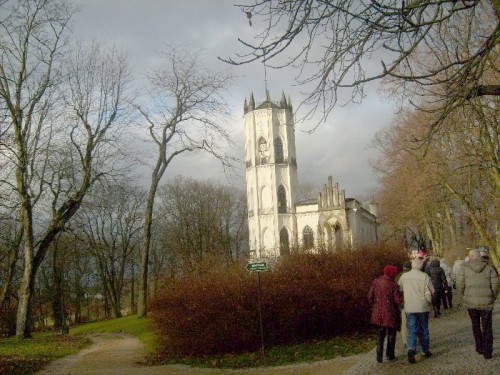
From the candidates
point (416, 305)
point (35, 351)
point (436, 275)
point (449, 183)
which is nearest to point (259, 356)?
point (416, 305)

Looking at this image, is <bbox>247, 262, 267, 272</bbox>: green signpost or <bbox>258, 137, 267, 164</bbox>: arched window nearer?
<bbox>247, 262, 267, 272</bbox>: green signpost

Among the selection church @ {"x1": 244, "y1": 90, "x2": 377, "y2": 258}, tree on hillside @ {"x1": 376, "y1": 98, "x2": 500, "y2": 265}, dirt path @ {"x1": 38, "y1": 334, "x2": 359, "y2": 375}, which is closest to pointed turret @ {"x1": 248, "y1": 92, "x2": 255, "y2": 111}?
church @ {"x1": 244, "y1": 90, "x2": 377, "y2": 258}

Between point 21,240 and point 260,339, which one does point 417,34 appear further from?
point 21,240

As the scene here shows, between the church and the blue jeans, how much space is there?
50.6m

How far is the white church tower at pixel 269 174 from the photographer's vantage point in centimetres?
6228

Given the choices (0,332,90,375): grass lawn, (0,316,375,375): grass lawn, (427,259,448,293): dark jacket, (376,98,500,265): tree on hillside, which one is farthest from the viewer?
(376,98,500,265): tree on hillside

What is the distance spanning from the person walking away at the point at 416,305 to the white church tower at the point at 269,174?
2039 inches

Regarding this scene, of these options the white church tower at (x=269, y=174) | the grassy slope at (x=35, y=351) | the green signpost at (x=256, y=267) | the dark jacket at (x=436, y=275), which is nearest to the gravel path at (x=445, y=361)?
the green signpost at (x=256, y=267)

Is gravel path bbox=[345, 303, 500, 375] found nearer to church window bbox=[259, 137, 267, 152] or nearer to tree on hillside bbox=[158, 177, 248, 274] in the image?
tree on hillside bbox=[158, 177, 248, 274]

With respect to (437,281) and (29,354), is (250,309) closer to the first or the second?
(437,281)

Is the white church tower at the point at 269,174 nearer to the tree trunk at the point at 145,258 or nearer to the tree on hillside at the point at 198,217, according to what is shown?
the tree on hillside at the point at 198,217

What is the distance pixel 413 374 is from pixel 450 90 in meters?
4.45

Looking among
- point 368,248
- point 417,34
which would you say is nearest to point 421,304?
point 417,34

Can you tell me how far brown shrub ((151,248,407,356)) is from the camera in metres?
14.9
